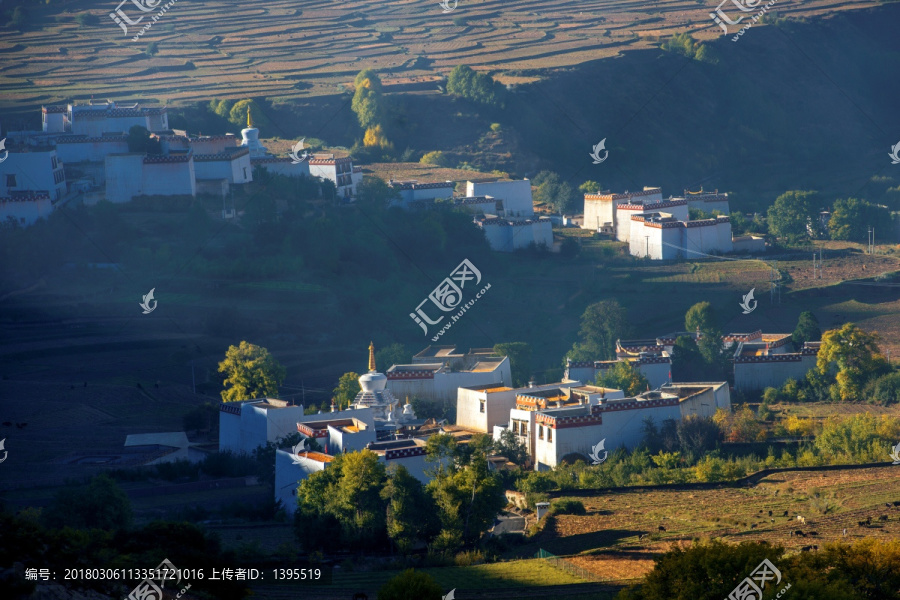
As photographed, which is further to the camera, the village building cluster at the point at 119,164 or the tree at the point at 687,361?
the village building cluster at the point at 119,164

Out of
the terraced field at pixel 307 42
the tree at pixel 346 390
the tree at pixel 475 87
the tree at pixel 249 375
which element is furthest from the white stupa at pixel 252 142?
the tree at pixel 475 87

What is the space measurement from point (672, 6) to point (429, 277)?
44694 millimetres

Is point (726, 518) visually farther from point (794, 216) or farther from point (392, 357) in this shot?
point (794, 216)

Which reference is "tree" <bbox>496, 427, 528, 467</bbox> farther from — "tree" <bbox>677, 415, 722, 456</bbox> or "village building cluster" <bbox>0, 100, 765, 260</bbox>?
"village building cluster" <bbox>0, 100, 765, 260</bbox>

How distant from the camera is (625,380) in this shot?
3666 centimetres

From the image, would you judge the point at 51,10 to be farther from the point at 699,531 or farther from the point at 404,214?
the point at 699,531

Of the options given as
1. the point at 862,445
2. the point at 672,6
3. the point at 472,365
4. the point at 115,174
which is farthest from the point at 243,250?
the point at 672,6

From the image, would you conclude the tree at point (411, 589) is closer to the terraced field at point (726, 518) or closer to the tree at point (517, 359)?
the terraced field at point (726, 518)

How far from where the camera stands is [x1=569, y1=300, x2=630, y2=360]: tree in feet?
132

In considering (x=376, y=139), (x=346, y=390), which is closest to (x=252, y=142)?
(x=376, y=139)

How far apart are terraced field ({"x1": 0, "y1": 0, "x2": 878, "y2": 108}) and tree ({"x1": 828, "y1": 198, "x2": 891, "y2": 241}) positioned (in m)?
19.7

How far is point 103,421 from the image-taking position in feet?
115

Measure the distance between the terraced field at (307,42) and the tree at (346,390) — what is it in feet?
89.7

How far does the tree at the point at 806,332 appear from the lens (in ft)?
131
